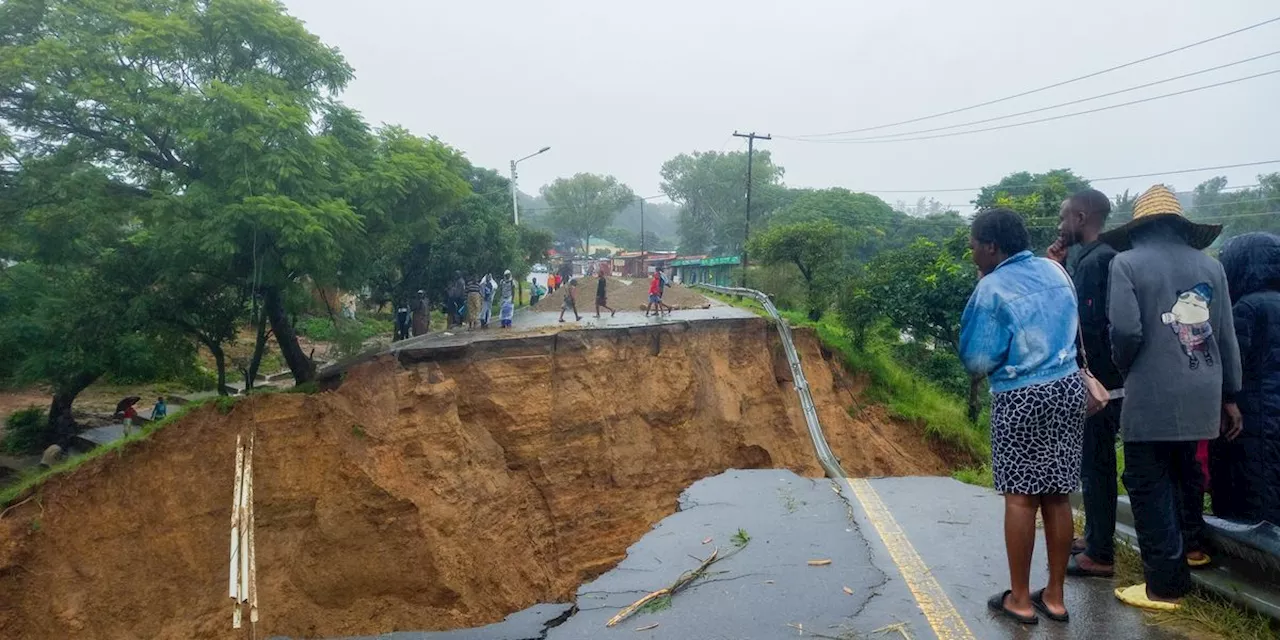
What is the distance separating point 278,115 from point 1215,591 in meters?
12.3

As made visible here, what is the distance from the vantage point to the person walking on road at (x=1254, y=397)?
11.0 feet

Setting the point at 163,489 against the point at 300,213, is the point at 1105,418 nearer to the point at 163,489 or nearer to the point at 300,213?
the point at 300,213

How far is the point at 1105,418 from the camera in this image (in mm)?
3531

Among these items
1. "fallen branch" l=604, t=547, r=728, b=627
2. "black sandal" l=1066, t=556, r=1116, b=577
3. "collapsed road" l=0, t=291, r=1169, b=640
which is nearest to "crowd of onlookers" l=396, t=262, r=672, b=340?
"collapsed road" l=0, t=291, r=1169, b=640

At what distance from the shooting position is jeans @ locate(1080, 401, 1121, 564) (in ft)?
11.6

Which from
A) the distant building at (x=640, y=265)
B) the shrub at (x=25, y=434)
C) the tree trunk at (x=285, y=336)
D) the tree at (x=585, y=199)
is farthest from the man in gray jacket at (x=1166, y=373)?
the tree at (x=585, y=199)

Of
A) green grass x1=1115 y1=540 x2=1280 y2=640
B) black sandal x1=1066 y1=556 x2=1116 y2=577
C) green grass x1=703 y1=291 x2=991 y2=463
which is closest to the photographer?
green grass x1=1115 y1=540 x2=1280 y2=640

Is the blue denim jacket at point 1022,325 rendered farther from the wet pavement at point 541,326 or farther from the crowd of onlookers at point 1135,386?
the wet pavement at point 541,326

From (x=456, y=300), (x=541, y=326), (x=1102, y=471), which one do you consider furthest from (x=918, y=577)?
(x=456, y=300)

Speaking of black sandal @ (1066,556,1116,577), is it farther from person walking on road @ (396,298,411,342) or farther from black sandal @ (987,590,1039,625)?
person walking on road @ (396,298,411,342)

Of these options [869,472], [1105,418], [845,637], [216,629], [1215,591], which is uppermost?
[1105,418]

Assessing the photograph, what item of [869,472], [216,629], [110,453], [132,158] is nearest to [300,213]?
[132,158]

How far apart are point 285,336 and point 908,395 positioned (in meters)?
15.6

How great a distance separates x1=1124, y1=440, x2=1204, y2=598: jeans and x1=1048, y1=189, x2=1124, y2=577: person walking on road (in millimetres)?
309
